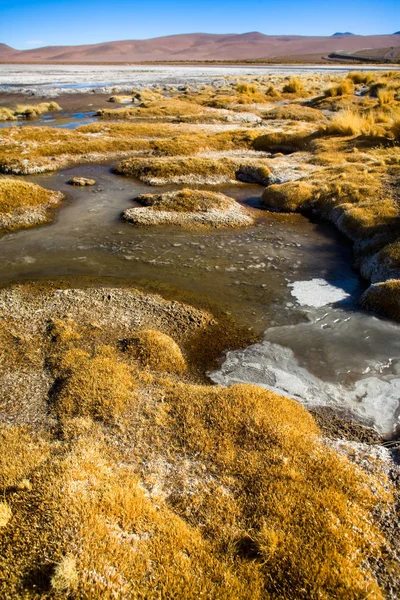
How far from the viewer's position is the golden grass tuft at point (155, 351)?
11000mm

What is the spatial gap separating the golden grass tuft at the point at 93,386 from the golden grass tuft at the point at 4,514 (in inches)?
107

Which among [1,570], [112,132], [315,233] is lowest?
[1,570]

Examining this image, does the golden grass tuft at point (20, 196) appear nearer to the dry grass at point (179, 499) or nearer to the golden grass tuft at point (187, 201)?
the golden grass tuft at point (187, 201)

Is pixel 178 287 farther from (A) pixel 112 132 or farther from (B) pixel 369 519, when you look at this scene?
(A) pixel 112 132

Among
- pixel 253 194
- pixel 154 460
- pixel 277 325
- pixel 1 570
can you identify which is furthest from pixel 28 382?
pixel 253 194

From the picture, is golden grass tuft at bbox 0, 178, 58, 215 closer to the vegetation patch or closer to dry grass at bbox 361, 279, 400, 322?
the vegetation patch

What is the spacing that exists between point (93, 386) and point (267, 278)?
350 inches

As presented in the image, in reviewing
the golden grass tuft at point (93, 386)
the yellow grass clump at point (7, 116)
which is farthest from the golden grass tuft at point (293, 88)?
the golden grass tuft at point (93, 386)

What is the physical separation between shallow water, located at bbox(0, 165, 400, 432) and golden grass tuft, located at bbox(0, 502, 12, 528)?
586 centimetres

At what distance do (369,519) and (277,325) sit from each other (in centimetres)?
708

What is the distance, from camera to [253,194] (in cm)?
2628

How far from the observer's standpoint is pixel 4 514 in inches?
246

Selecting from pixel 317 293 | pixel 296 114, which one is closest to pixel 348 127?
pixel 296 114

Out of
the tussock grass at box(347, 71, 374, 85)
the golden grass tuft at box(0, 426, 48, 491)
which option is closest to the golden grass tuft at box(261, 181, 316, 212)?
the golden grass tuft at box(0, 426, 48, 491)
